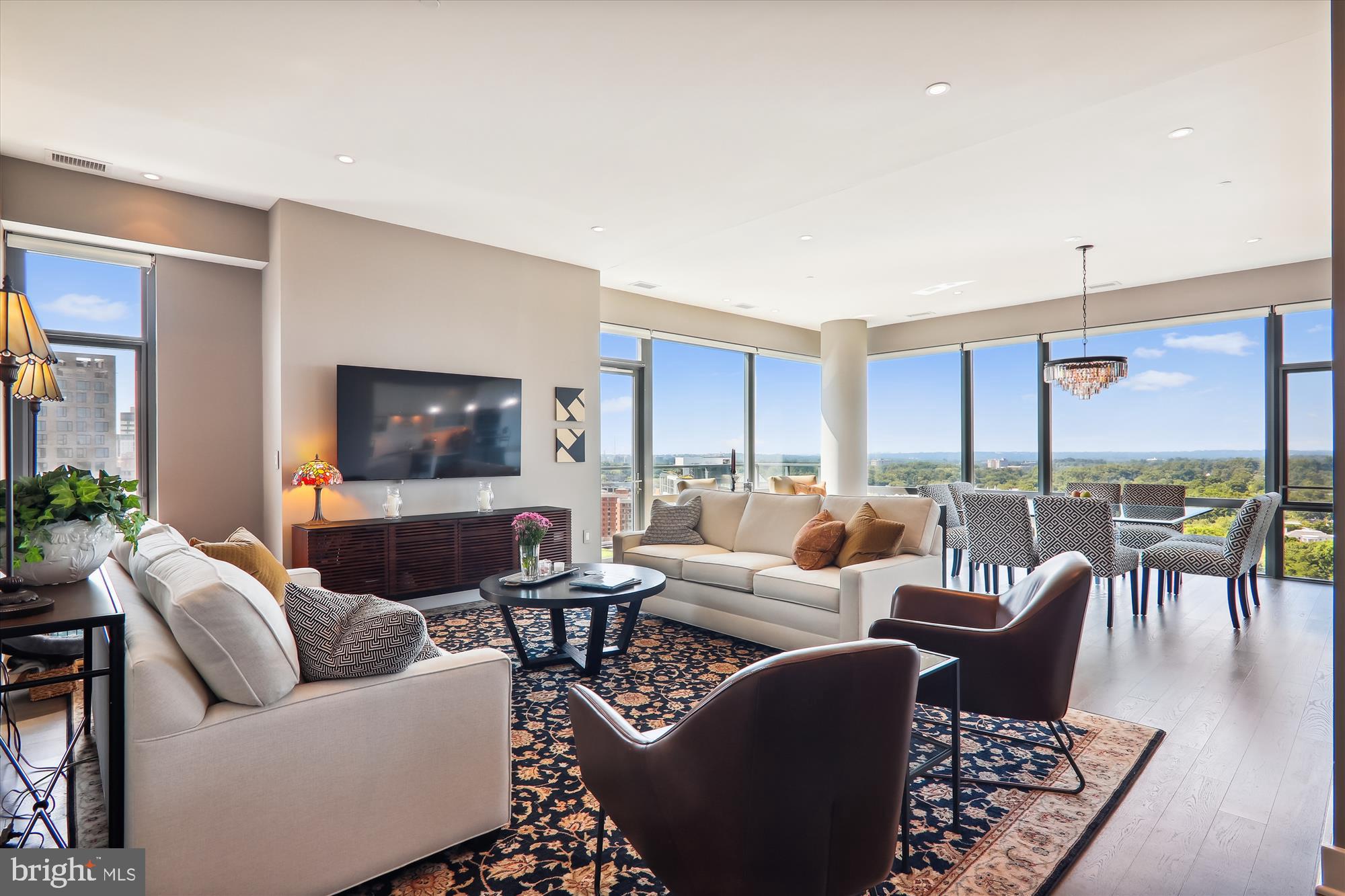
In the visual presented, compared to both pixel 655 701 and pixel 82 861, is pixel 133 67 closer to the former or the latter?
pixel 82 861

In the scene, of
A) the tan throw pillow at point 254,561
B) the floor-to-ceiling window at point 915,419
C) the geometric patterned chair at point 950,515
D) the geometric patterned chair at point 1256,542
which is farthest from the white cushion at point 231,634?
the floor-to-ceiling window at point 915,419

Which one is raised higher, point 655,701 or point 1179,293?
point 1179,293

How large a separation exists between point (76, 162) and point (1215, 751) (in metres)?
6.47

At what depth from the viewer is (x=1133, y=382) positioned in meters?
7.14

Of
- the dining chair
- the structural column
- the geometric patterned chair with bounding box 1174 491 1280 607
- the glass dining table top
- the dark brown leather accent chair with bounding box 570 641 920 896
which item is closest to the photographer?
the dark brown leather accent chair with bounding box 570 641 920 896

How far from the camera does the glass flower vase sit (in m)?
3.62

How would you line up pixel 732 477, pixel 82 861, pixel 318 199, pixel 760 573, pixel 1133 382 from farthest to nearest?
pixel 732 477
pixel 1133 382
pixel 318 199
pixel 760 573
pixel 82 861

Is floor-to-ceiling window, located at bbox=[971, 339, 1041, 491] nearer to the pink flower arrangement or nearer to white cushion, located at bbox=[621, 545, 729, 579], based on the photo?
white cushion, located at bbox=[621, 545, 729, 579]

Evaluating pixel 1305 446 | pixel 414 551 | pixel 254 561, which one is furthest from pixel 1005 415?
pixel 254 561

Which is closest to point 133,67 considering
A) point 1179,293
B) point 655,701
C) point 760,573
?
point 655,701

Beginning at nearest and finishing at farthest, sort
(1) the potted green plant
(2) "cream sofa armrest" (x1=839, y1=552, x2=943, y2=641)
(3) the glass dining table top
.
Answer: (1) the potted green plant, (2) "cream sofa armrest" (x1=839, y1=552, x2=943, y2=641), (3) the glass dining table top

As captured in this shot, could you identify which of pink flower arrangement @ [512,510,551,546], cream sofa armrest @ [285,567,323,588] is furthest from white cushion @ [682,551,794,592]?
cream sofa armrest @ [285,567,323,588]

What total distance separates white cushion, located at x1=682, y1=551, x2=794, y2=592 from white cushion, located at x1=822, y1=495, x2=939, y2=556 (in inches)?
21.9

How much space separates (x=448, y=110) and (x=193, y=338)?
2.77 m
